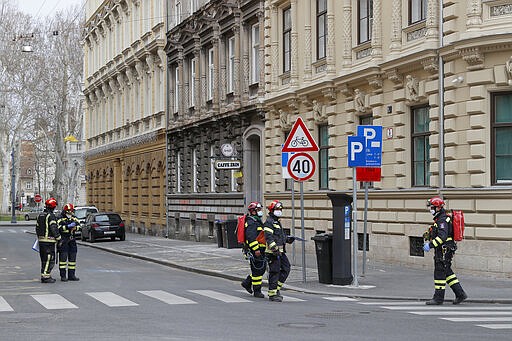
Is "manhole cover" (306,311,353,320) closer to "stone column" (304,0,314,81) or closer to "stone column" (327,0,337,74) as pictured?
"stone column" (327,0,337,74)

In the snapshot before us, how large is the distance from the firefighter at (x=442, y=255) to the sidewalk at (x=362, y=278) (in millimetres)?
726

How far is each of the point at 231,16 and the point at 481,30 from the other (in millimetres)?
16720

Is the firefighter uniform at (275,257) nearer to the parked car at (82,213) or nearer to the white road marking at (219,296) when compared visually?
the white road marking at (219,296)

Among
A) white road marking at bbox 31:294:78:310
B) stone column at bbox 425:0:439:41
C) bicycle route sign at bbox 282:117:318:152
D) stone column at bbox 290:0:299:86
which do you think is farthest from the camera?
stone column at bbox 290:0:299:86

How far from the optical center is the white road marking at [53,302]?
15.3 m

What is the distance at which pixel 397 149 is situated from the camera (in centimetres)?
2330

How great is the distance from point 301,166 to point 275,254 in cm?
346

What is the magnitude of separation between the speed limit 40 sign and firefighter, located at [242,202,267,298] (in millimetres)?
2761

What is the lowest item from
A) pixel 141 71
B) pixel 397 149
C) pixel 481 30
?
pixel 397 149

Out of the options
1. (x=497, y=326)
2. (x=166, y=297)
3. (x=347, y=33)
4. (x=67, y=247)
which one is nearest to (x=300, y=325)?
(x=497, y=326)

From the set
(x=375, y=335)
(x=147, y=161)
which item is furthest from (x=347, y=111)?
(x=147, y=161)

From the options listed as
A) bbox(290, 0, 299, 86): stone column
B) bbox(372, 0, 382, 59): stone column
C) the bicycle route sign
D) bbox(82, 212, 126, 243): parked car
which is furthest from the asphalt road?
bbox(82, 212, 126, 243): parked car

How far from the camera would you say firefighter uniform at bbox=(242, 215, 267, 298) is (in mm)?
16562

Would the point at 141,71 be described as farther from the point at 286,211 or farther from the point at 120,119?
the point at 286,211
